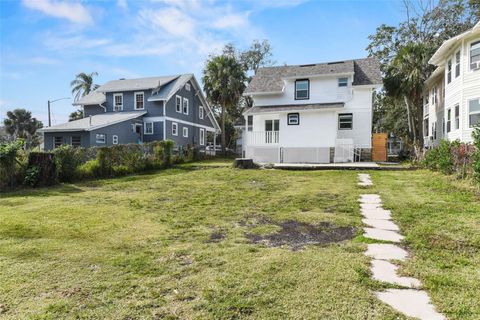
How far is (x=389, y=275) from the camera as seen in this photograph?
348 cm

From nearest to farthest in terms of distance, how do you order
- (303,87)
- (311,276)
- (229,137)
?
(311,276)
(303,87)
(229,137)

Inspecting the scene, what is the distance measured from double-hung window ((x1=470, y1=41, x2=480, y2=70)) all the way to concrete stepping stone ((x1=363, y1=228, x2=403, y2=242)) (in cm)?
1469

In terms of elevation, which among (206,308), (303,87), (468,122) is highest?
(303,87)

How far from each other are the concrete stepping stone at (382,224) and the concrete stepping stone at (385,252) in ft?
3.17

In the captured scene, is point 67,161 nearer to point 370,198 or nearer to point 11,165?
point 11,165

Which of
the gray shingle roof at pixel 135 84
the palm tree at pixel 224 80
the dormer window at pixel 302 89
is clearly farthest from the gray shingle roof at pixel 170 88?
the dormer window at pixel 302 89

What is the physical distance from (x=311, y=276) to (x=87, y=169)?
12810 millimetres

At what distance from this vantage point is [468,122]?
51.4 ft

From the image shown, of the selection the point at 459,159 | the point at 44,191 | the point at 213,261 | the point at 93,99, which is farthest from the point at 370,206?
the point at 93,99

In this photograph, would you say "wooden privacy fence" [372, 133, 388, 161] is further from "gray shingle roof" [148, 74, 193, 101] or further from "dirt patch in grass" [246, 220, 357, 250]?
"dirt patch in grass" [246, 220, 357, 250]

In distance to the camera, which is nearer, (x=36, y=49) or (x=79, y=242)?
(x=79, y=242)

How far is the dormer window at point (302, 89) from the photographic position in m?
22.0

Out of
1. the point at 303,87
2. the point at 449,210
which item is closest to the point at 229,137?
the point at 303,87

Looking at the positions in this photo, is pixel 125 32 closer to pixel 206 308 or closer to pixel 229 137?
pixel 206 308
